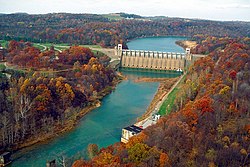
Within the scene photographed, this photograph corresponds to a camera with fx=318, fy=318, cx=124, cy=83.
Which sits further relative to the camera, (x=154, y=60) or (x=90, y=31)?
(x=90, y=31)

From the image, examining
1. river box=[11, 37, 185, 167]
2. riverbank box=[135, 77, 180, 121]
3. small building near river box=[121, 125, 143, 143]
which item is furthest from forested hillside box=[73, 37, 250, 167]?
riverbank box=[135, 77, 180, 121]

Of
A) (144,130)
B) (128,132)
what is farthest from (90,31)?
(144,130)

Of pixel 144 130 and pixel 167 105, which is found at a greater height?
pixel 144 130

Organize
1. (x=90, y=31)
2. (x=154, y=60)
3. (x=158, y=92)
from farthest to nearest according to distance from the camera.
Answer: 1. (x=90, y=31)
2. (x=154, y=60)
3. (x=158, y=92)

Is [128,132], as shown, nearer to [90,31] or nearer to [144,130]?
[144,130]

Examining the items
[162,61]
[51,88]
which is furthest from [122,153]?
[162,61]

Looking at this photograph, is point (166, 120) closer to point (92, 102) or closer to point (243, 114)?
point (243, 114)
